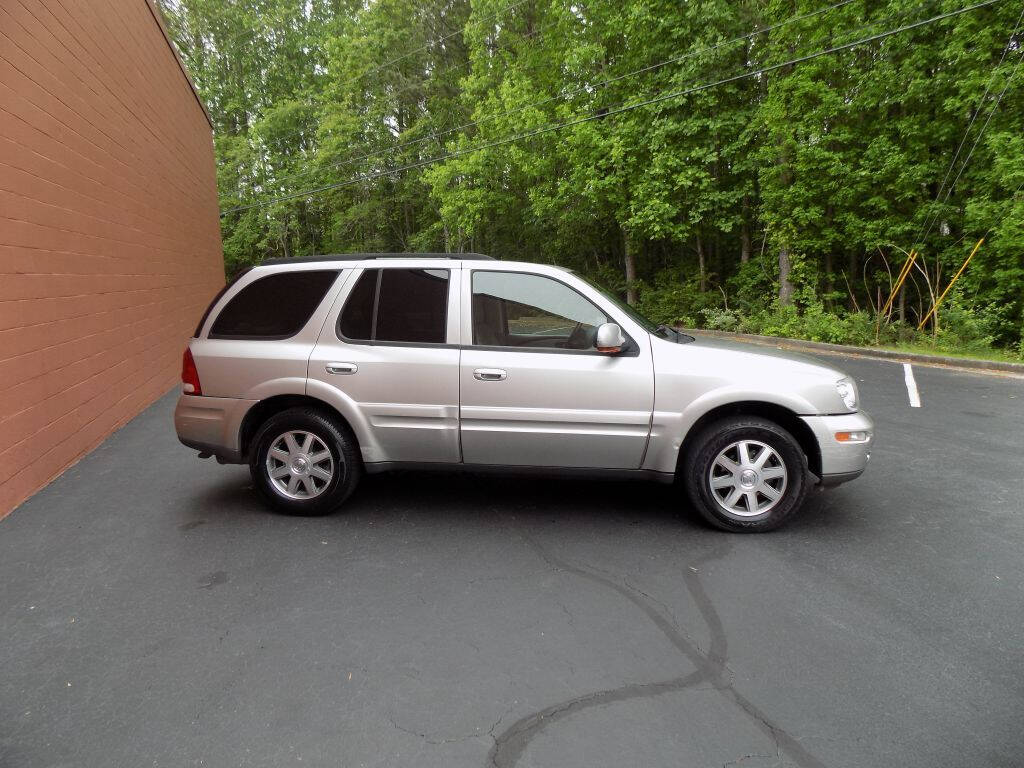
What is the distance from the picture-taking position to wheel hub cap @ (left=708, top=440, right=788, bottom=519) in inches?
157

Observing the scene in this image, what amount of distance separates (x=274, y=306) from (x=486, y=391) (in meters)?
1.71

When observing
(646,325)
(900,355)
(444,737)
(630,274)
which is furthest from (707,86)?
(444,737)

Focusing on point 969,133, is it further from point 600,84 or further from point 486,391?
point 486,391

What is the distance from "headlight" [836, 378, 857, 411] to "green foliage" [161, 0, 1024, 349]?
10.6m

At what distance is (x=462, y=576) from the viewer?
351 cm

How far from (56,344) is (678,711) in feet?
18.9

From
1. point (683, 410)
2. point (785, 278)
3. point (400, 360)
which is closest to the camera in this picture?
point (683, 410)

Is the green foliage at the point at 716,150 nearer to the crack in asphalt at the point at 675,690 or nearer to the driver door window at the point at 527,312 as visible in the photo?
the driver door window at the point at 527,312

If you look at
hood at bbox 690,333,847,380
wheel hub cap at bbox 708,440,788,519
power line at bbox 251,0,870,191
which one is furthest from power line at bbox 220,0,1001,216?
wheel hub cap at bbox 708,440,788,519

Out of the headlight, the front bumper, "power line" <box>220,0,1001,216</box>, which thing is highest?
"power line" <box>220,0,1001,216</box>

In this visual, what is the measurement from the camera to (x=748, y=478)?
4020mm

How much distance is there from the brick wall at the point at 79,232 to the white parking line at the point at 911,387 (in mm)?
9416

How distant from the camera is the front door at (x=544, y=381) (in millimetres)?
4039

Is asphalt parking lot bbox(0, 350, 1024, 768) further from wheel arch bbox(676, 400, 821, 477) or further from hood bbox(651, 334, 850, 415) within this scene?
hood bbox(651, 334, 850, 415)
